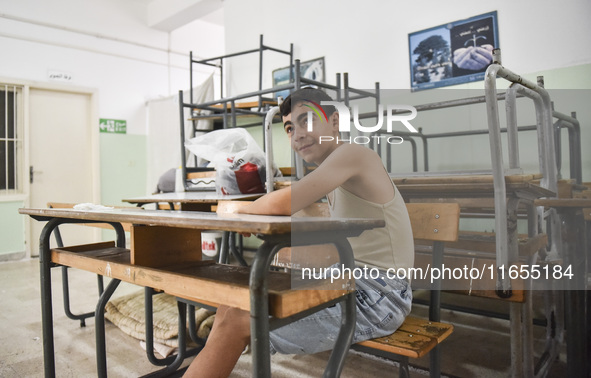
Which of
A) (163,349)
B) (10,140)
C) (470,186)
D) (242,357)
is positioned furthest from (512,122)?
(10,140)

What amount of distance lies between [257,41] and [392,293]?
3.96m

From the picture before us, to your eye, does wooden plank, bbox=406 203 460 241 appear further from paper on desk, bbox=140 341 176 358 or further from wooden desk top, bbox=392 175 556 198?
paper on desk, bbox=140 341 176 358

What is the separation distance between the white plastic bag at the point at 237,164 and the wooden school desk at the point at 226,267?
35.1 inches

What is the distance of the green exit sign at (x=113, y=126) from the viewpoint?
549 cm

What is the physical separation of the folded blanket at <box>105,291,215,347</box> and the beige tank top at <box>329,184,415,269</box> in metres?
1.18

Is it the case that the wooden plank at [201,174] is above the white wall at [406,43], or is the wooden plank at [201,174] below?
below

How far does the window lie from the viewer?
471cm

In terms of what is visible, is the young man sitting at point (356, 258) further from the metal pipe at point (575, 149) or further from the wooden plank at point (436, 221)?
the metal pipe at point (575, 149)

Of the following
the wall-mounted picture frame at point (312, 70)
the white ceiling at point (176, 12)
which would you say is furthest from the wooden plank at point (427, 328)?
Result: the white ceiling at point (176, 12)

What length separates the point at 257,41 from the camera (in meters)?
4.53

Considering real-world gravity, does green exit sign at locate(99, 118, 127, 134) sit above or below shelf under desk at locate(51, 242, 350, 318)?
above

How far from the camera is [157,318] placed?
7.16 ft

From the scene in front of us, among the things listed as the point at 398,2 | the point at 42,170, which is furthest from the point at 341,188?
the point at 42,170

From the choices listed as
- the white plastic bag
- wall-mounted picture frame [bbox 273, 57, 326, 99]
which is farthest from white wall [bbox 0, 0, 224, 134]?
the white plastic bag
